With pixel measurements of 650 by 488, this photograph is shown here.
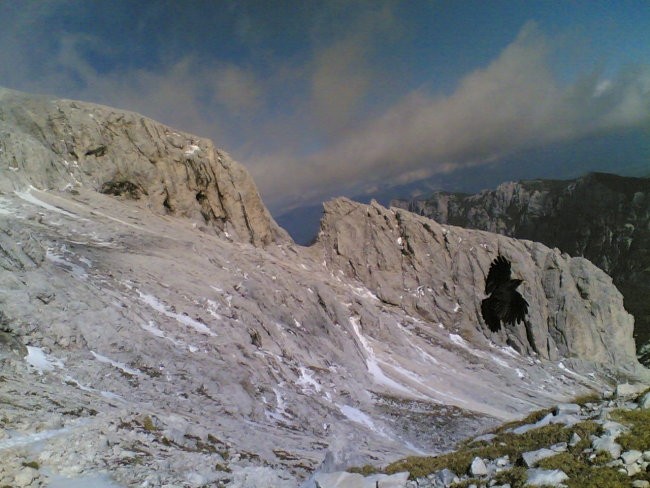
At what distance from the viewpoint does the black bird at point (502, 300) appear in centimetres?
1912

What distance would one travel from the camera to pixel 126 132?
291 ft

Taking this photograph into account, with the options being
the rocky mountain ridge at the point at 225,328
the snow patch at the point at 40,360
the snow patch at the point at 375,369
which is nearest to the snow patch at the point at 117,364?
the rocky mountain ridge at the point at 225,328

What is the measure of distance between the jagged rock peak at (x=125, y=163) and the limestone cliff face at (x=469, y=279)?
4113 centimetres

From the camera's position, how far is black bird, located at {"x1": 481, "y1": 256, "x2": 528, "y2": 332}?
19.1 metres

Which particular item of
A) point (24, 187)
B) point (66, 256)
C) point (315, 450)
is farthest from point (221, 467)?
point (24, 187)

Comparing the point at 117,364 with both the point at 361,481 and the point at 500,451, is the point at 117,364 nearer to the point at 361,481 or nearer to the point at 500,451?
Result: the point at 361,481

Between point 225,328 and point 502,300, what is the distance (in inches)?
1552

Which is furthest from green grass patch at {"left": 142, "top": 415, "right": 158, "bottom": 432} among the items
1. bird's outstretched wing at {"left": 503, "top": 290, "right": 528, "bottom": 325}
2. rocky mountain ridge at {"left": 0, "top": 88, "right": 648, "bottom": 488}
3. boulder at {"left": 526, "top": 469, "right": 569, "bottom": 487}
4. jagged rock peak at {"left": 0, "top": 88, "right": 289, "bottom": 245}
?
jagged rock peak at {"left": 0, "top": 88, "right": 289, "bottom": 245}

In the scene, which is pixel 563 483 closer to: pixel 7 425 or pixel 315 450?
pixel 7 425

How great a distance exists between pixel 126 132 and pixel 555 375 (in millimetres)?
127821

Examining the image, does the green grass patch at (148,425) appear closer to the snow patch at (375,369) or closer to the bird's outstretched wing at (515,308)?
the bird's outstretched wing at (515,308)

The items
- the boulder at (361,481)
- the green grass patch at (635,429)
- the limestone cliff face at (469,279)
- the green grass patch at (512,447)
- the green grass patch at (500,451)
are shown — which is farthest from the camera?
the limestone cliff face at (469,279)

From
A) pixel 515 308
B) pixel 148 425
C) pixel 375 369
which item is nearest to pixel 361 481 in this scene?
pixel 515 308

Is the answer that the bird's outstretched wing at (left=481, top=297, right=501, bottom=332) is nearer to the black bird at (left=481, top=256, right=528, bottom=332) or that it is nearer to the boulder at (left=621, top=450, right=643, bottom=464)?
the black bird at (left=481, top=256, right=528, bottom=332)
